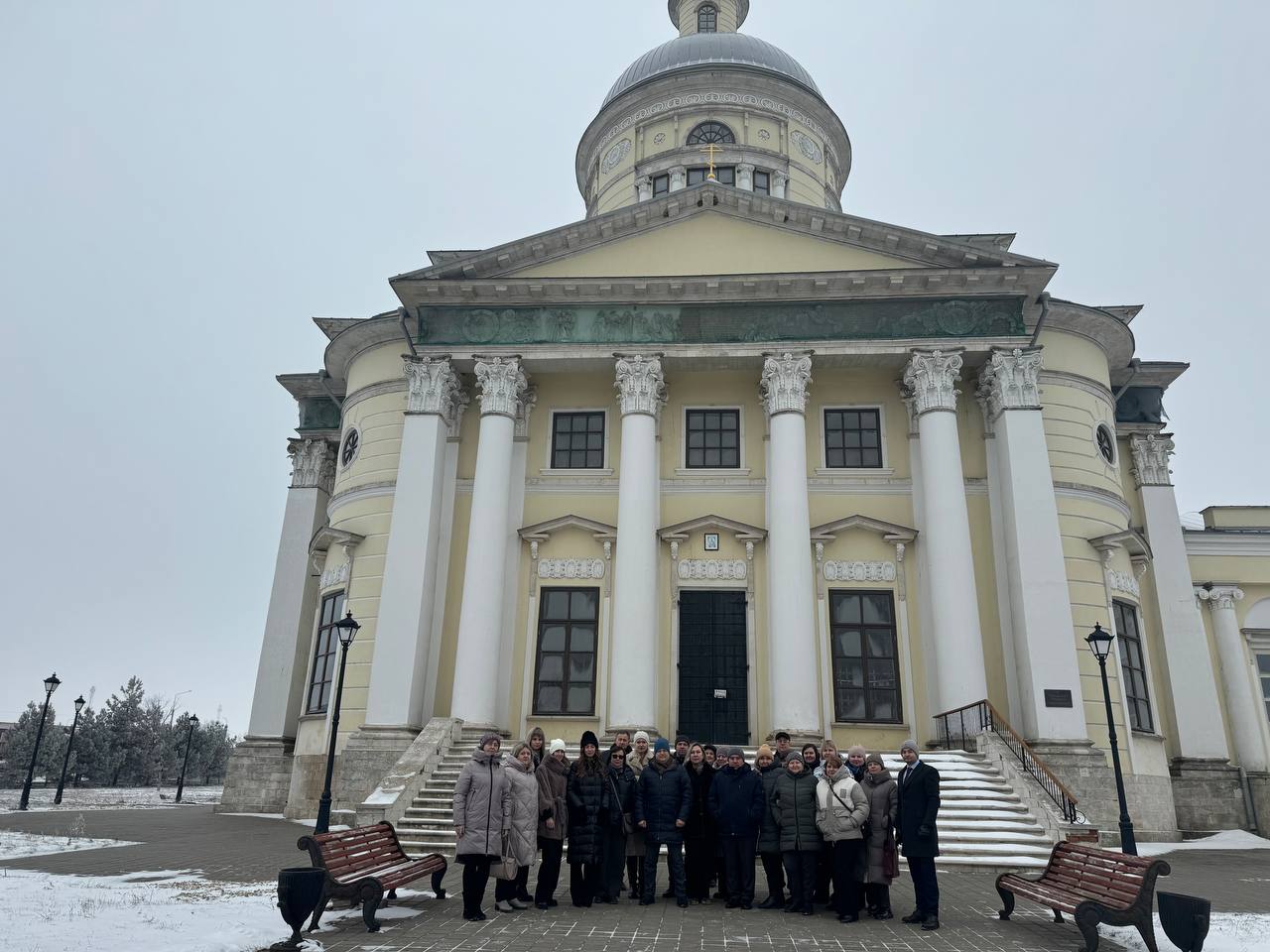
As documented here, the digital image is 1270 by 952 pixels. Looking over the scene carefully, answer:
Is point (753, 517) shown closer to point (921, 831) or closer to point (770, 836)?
point (770, 836)

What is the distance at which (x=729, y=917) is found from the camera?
853 centimetres

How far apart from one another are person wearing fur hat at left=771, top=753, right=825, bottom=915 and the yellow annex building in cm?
828

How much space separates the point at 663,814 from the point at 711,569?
11.2 meters

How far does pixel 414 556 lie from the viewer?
19234 mm

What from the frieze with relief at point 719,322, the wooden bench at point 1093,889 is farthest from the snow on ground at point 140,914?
the frieze with relief at point 719,322

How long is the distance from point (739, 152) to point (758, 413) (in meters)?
13.3

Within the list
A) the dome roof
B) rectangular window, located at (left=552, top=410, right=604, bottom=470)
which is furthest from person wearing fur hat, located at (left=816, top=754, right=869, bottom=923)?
the dome roof

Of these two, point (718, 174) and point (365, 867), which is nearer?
point (365, 867)

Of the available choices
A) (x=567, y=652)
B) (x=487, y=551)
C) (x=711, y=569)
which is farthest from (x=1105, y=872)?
(x=487, y=551)

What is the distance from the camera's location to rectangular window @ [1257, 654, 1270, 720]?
23531mm

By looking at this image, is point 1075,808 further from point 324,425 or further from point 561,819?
point 324,425

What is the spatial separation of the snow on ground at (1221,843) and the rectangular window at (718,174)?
2235 cm

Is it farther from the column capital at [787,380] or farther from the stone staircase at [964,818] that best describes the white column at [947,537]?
the column capital at [787,380]

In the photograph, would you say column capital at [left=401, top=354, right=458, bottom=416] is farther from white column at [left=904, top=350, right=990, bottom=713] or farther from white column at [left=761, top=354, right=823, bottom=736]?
white column at [left=904, top=350, right=990, bottom=713]
